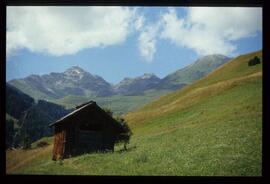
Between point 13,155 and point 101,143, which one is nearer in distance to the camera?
point 13,155

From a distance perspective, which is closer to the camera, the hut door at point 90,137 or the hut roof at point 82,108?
the hut roof at point 82,108

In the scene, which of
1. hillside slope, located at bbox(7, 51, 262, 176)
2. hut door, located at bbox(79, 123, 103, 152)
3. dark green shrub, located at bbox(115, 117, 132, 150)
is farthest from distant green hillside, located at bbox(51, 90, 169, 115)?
hut door, located at bbox(79, 123, 103, 152)

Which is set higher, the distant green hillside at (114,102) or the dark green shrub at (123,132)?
the distant green hillside at (114,102)

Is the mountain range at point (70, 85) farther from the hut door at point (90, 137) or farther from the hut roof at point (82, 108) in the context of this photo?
the hut door at point (90, 137)

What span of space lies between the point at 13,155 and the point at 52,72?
4.03 meters

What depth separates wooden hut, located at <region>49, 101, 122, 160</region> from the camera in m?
22.2

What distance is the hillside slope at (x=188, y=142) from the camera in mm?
20672

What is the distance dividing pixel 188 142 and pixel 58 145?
6.16 m

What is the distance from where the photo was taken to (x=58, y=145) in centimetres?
2214

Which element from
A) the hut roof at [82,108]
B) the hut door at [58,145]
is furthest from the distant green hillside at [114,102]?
the hut door at [58,145]
